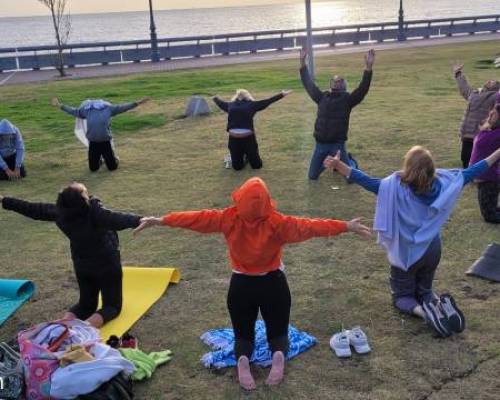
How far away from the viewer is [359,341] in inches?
197

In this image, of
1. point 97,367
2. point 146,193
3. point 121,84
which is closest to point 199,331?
point 97,367

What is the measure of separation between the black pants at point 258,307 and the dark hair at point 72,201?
1527 millimetres

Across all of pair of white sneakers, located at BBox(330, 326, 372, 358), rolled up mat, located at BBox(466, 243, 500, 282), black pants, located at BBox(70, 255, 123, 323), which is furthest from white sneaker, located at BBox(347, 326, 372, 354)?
black pants, located at BBox(70, 255, 123, 323)

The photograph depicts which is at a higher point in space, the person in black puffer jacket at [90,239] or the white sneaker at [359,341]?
the person in black puffer jacket at [90,239]

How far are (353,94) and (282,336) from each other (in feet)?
18.1

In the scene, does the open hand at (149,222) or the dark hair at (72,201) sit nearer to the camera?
the open hand at (149,222)

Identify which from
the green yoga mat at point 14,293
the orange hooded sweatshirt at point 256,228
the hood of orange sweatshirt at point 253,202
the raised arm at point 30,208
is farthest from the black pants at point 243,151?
the hood of orange sweatshirt at point 253,202

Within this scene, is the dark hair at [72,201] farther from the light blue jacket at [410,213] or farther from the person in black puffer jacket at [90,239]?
the light blue jacket at [410,213]

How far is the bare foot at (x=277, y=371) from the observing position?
465 cm

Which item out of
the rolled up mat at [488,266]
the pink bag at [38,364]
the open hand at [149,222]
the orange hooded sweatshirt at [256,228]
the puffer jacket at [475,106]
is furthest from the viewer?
the puffer jacket at [475,106]

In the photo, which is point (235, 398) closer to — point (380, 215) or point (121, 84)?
point (380, 215)

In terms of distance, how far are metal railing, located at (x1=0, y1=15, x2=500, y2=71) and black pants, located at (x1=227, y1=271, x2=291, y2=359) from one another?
28.4 metres

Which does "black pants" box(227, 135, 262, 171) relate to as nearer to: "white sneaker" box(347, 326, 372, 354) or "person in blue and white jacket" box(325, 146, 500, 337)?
"person in blue and white jacket" box(325, 146, 500, 337)

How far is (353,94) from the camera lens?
9539mm
